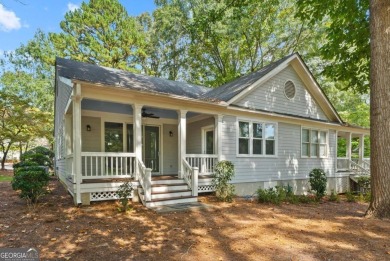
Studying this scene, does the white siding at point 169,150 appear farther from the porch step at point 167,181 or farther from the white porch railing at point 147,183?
the white porch railing at point 147,183

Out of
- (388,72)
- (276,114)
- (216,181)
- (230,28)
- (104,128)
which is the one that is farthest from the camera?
(230,28)

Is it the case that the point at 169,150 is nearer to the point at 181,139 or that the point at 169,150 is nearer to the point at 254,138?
the point at 181,139

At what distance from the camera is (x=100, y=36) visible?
2406 cm

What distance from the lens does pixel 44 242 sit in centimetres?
437

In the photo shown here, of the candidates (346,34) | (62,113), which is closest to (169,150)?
(62,113)

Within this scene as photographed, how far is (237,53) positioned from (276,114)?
1606cm

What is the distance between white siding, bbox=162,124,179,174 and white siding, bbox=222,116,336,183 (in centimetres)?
287

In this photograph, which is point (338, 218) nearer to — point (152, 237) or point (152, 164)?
point (152, 237)

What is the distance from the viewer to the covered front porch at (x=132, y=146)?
7020 millimetres

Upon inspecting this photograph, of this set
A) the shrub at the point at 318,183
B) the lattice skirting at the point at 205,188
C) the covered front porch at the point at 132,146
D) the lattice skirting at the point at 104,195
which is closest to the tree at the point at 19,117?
the covered front porch at the point at 132,146

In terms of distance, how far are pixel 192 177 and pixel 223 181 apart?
1.20m

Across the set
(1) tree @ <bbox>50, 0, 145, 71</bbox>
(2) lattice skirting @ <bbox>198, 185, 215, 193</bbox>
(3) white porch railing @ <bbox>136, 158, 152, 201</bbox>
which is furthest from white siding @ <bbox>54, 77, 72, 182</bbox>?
(1) tree @ <bbox>50, 0, 145, 71</bbox>

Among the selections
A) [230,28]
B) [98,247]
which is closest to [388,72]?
[98,247]

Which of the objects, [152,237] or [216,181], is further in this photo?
[216,181]
